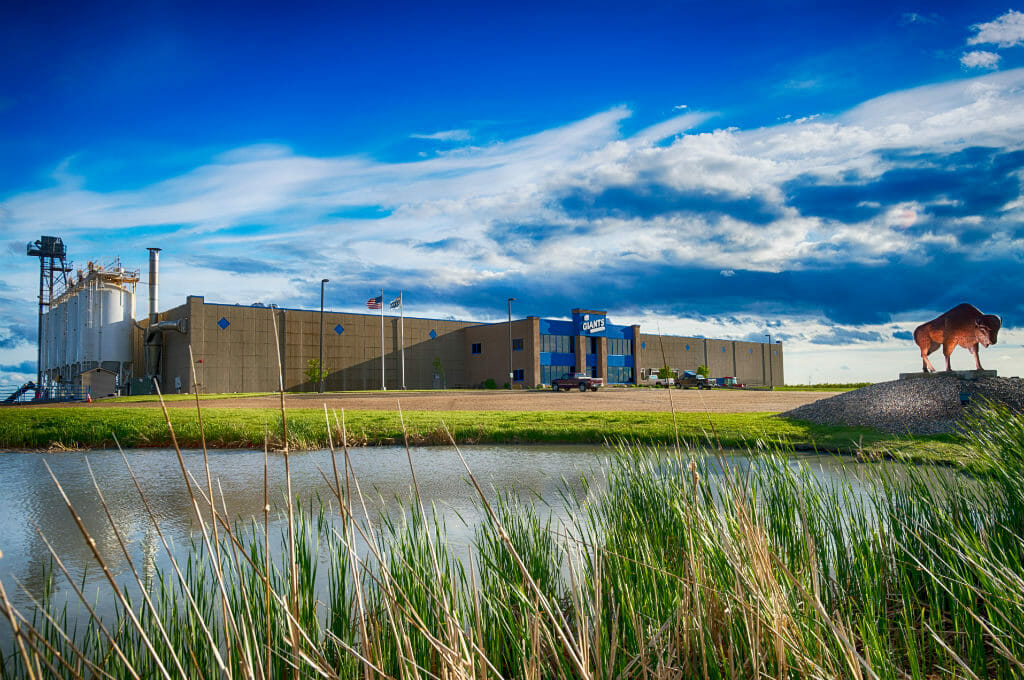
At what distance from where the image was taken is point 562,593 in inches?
158

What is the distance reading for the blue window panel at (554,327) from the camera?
50781 mm

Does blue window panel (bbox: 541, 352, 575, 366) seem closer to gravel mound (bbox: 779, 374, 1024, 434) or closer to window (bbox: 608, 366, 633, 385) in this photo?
window (bbox: 608, 366, 633, 385)

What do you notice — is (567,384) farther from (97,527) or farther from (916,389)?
(97,527)

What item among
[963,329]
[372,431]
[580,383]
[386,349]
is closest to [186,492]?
[372,431]

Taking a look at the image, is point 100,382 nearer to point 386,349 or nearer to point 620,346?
point 386,349

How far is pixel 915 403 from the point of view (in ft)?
47.5

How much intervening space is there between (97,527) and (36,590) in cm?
214

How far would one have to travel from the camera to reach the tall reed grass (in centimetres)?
191

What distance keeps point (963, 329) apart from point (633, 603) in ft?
50.9

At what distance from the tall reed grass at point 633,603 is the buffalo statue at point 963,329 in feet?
39.5

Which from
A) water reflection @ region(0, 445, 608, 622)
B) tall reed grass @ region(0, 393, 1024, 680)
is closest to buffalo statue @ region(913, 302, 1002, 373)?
water reflection @ region(0, 445, 608, 622)

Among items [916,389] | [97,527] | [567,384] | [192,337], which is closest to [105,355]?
[192,337]

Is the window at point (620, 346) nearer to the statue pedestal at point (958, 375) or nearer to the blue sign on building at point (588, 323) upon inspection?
the blue sign on building at point (588, 323)

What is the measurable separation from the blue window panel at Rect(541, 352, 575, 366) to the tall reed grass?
152ft
